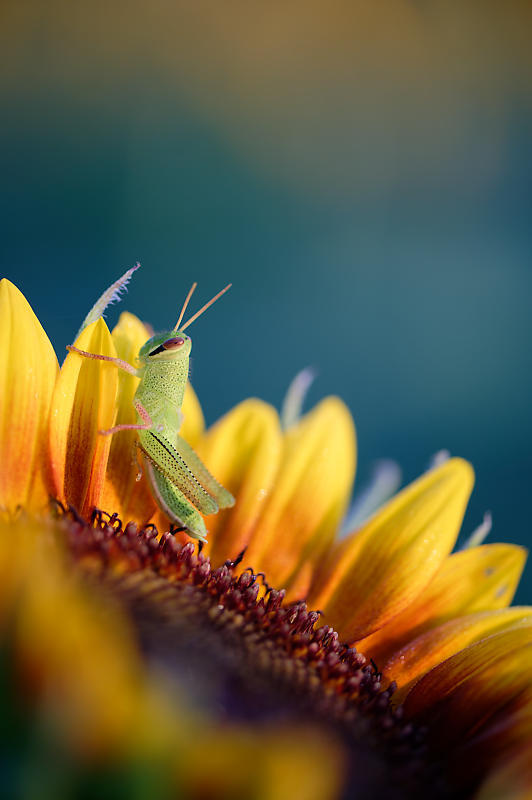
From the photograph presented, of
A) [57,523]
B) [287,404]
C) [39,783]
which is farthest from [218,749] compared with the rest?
[287,404]

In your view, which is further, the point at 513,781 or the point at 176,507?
the point at 176,507

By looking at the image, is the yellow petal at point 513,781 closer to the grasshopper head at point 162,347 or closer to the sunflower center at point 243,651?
the sunflower center at point 243,651

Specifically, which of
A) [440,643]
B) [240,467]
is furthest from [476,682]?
[240,467]

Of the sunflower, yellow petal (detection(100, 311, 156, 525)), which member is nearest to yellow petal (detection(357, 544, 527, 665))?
the sunflower

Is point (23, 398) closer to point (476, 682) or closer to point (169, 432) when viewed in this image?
point (169, 432)

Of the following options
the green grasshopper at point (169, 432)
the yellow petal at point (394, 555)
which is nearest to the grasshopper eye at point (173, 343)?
the green grasshopper at point (169, 432)

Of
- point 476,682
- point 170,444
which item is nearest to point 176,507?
point 170,444
